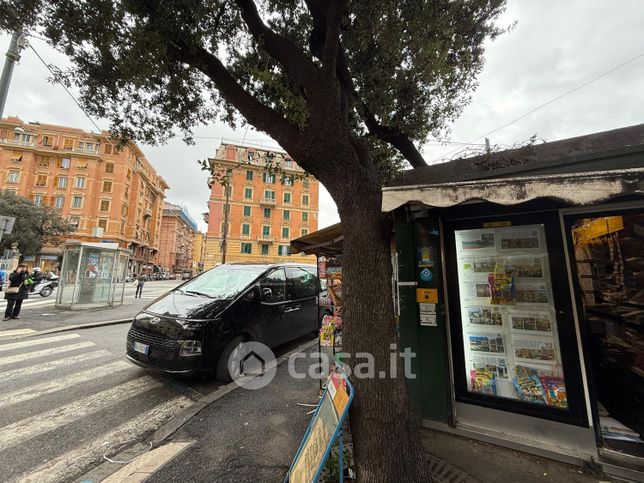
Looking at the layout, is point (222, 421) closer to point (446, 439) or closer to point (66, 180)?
point (446, 439)

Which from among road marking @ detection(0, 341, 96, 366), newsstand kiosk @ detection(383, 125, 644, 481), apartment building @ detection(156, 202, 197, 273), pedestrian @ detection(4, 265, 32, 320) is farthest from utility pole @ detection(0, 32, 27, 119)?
apartment building @ detection(156, 202, 197, 273)

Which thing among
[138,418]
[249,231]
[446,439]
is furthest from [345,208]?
[249,231]

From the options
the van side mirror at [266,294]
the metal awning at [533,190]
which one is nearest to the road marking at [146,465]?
the van side mirror at [266,294]

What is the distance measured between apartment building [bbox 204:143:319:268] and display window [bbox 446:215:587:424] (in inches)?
1390

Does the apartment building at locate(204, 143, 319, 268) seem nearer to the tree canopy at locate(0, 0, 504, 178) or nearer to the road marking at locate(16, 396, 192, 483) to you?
the tree canopy at locate(0, 0, 504, 178)

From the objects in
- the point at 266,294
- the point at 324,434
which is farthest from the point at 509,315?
the point at 266,294

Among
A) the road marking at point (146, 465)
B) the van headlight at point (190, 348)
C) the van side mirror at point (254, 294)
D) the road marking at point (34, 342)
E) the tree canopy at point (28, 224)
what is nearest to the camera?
the road marking at point (146, 465)

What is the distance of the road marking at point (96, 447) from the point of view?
7.71 ft

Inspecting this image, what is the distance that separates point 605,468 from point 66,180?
185 feet

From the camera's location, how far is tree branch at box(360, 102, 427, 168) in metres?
5.42

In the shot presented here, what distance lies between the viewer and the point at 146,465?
96.2 inches

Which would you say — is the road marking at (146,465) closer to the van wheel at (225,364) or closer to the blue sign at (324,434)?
the blue sign at (324,434)

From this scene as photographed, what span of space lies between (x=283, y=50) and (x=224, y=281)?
12.4 feet

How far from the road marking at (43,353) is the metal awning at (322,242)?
531 cm
